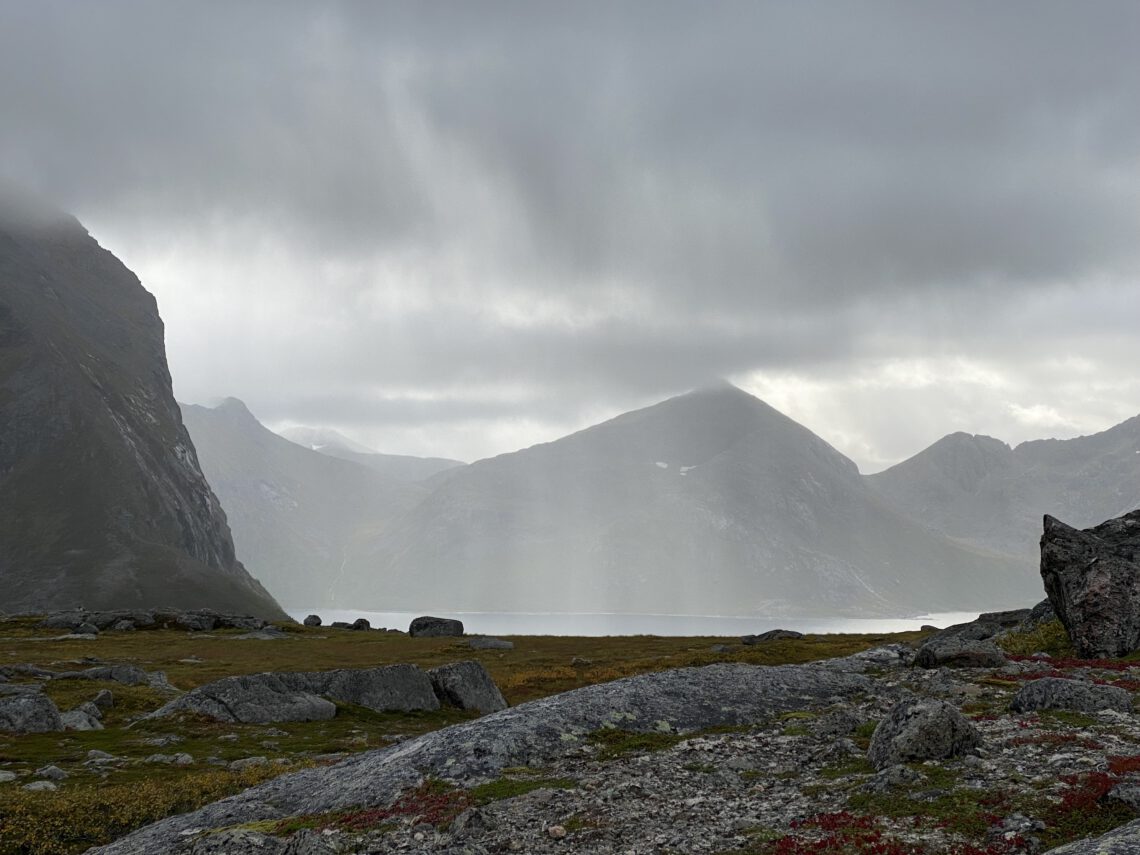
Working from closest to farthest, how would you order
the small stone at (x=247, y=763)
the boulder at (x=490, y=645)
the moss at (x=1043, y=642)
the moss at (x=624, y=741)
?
1. the moss at (x=624, y=741)
2. the small stone at (x=247, y=763)
3. the moss at (x=1043, y=642)
4. the boulder at (x=490, y=645)

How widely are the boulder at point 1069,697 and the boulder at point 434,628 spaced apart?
112 metres

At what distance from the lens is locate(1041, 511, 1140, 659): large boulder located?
3569 cm

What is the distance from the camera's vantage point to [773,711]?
27.4m

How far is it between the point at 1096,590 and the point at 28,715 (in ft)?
170

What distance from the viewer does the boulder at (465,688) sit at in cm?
4828

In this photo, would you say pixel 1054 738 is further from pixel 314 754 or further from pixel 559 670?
pixel 559 670

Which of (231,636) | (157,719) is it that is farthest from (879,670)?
(231,636)

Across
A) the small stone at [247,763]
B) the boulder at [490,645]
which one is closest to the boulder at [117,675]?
the small stone at [247,763]

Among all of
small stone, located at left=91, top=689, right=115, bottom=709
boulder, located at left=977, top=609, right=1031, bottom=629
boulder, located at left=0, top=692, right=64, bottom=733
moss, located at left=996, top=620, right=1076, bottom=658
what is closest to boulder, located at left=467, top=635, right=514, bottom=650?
small stone, located at left=91, top=689, right=115, bottom=709

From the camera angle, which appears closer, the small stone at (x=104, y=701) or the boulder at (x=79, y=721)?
the boulder at (x=79, y=721)

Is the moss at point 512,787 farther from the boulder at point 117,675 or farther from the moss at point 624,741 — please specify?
the boulder at point 117,675

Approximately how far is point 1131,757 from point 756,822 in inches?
340

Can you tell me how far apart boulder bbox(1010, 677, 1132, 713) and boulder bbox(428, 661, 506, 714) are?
32.2 m

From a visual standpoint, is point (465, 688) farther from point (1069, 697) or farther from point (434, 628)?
point (434, 628)
